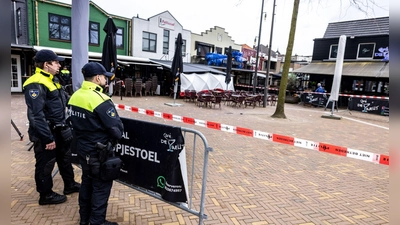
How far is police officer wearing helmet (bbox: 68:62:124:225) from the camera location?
259cm

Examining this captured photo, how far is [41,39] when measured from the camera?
A: 16.9 meters

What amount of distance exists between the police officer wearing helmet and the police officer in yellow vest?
2.16 feet

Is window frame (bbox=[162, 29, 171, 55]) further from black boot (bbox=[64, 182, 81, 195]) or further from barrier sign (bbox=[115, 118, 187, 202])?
barrier sign (bbox=[115, 118, 187, 202])

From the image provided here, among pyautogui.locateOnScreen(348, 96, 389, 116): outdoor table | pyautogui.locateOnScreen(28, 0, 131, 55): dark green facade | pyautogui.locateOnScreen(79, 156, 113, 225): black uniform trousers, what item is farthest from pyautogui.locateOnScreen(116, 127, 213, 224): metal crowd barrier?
pyautogui.locateOnScreen(28, 0, 131, 55): dark green facade

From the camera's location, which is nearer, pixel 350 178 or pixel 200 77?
pixel 350 178

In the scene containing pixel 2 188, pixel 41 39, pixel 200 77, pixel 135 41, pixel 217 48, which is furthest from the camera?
pixel 217 48

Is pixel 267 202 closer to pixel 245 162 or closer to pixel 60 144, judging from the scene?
pixel 245 162

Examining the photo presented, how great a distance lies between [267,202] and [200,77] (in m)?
16.5

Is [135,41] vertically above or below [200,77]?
above

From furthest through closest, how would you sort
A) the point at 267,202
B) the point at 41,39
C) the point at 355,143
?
the point at 41,39 < the point at 355,143 < the point at 267,202

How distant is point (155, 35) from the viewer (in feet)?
76.3

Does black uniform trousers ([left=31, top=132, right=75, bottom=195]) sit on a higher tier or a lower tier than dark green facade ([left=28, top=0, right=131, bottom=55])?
Answer: lower

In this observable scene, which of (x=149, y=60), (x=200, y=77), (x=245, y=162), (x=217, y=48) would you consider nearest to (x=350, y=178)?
(x=245, y=162)

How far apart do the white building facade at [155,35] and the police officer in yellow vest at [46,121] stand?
1960 cm
